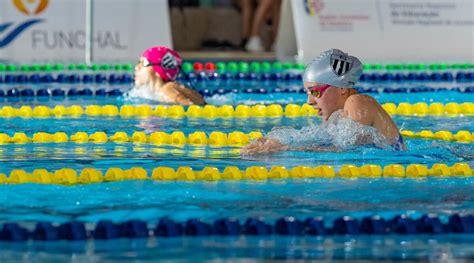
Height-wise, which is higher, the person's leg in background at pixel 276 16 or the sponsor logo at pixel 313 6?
the person's leg in background at pixel 276 16

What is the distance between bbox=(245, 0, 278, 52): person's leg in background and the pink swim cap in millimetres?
4720

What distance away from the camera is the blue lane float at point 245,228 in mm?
3639

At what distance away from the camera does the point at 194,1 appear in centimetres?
1397

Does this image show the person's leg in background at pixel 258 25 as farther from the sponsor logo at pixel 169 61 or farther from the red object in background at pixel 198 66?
the sponsor logo at pixel 169 61

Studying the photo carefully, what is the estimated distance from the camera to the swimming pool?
3531 millimetres

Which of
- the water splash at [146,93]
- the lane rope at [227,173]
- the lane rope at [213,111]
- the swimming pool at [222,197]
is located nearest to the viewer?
the swimming pool at [222,197]

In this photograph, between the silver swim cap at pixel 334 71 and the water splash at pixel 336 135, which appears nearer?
the water splash at pixel 336 135

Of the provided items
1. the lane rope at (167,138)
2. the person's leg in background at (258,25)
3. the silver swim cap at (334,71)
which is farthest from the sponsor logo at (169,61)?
the person's leg in background at (258,25)

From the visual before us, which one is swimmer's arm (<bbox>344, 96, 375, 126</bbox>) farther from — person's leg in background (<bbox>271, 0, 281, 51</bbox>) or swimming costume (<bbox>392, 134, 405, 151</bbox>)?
person's leg in background (<bbox>271, 0, 281, 51</bbox>)

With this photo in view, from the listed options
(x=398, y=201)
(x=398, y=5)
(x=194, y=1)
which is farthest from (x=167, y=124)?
(x=194, y=1)

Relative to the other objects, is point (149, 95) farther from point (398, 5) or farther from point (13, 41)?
point (398, 5)

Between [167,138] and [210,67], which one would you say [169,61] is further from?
[210,67]

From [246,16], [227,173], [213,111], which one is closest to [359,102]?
[227,173]

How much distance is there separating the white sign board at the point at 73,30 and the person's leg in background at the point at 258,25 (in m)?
1.83
